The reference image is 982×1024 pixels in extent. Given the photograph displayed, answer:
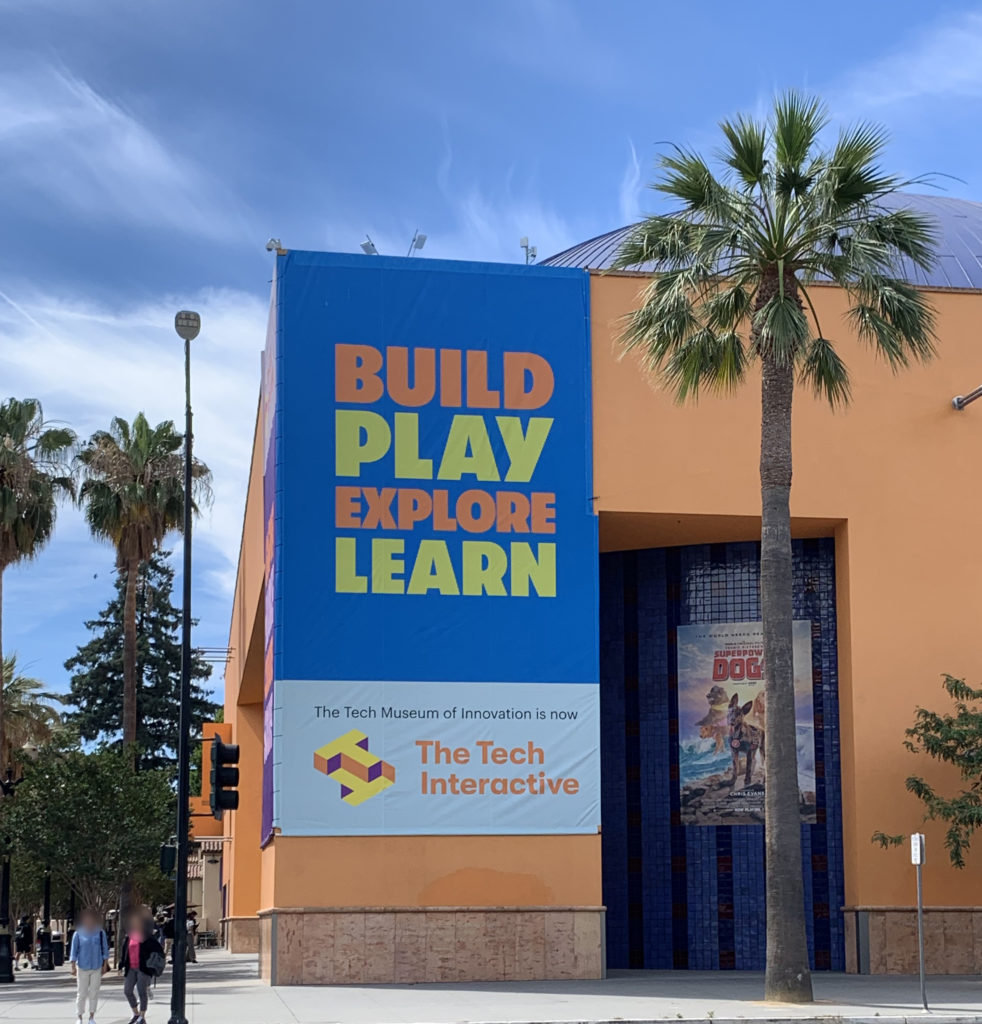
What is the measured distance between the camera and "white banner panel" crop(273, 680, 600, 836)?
80.5 ft

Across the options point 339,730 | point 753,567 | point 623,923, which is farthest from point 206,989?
point 753,567

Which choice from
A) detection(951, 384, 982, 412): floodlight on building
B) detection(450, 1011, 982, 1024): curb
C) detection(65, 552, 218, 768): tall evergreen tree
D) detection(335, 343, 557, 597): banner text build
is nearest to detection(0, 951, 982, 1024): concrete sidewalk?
detection(450, 1011, 982, 1024): curb

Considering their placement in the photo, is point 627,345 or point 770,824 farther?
point 627,345

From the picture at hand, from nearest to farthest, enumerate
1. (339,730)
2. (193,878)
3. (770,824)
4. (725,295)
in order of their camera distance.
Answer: (770,824), (725,295), (339,730), (193,878)

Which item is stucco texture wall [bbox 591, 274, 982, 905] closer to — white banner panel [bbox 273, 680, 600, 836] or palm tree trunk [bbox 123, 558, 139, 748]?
white banner panel [bbox 273, 680, 600, 836]

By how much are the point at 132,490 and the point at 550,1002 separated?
86.5 ft

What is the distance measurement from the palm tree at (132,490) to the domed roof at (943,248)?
13.5 metres

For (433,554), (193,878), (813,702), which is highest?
(433,554)

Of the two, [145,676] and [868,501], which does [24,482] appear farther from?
[145,676]

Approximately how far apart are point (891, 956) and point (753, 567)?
295 inches

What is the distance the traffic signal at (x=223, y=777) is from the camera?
19906mm

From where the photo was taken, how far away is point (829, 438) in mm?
27297

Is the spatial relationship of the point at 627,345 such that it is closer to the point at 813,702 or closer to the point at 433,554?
the point at 433,554

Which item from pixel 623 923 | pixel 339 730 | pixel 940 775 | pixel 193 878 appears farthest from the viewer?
pixel 193 878
